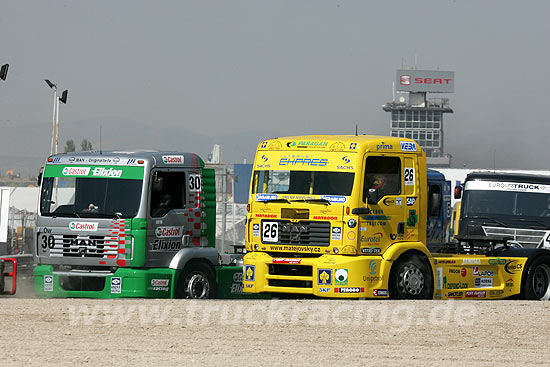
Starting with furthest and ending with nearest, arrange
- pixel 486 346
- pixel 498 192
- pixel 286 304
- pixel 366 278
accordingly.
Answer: pixel 498 192 < pixel 366 278 < pixel 286 304 < pixel 486 346

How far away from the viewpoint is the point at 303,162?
16.5m

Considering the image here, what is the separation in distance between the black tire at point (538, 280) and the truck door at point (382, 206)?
340 cm

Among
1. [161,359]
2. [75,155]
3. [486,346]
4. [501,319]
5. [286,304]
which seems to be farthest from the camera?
[75,155]

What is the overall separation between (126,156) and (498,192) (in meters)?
11.7

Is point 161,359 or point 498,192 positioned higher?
point 498,192

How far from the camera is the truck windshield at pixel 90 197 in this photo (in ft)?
54.6

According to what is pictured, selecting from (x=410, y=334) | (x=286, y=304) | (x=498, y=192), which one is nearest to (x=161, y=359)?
(x=410, y=334)

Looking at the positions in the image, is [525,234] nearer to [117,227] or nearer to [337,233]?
[337,233]

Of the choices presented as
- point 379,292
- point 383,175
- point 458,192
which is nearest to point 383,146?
point 383,175

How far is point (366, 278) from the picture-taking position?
16.2m

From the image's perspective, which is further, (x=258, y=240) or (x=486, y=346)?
(x=258, y=240)

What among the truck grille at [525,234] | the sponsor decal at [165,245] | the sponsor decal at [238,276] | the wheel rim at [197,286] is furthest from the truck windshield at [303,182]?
the truck grille at [525,234]

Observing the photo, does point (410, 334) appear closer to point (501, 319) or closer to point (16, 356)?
point (501, 319)

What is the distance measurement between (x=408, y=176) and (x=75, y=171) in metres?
5.42
